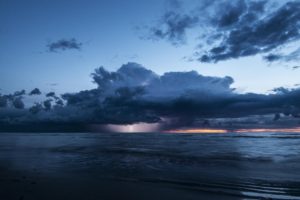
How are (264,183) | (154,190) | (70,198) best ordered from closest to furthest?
(70,198), (154,190), (264,183)

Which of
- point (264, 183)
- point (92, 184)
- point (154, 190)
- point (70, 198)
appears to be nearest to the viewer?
point (70, 198)

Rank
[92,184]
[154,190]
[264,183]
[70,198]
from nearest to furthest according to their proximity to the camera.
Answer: [70,198] < [154,190] < [92,184] < [264,183]

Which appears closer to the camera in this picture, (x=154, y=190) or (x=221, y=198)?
(x=221, y=198)

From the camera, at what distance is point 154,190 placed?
15266 mm

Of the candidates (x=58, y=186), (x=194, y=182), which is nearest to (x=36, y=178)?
(x=58, y=186)

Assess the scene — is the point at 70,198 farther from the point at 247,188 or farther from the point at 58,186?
the point at 247,188

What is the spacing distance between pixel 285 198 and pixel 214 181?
5452 mm

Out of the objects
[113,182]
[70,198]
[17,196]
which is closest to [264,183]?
[113,182]

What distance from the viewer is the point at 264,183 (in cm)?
1777

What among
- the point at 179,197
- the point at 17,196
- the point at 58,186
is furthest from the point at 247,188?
the point at 17,196

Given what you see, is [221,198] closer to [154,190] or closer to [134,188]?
[154,190]

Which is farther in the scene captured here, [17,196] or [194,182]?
[194,182]

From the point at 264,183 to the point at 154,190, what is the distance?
294 inches

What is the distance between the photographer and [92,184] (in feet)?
54.7
